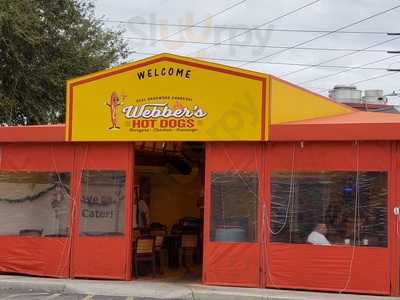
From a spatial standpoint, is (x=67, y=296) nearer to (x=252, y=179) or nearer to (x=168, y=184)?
(x=252, y=179)

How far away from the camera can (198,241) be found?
16438mm

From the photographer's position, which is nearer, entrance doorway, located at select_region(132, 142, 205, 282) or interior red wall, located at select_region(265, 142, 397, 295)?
interior red wall, located at select_region(265, 142, 397, 295)

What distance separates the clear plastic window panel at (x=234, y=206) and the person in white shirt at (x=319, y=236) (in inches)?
41.8

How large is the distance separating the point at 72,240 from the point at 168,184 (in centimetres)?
549

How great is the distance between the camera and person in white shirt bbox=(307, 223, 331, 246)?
12.3m

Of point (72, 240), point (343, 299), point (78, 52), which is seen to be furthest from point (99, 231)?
point (78, 52)

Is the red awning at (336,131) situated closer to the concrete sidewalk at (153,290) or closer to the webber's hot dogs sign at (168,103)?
the webber's hot dogs sign at (168,103)

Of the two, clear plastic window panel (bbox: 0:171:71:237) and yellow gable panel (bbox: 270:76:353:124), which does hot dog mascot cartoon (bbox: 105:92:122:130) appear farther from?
yellow gable panel (bbox: 270:76:353:124)

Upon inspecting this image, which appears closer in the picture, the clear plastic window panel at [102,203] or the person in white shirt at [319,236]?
the person in white shirt at [319,236]

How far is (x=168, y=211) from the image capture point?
18.9 metres

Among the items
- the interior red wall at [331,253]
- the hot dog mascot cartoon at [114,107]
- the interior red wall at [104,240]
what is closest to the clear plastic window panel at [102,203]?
the interior red wall at [104,240]

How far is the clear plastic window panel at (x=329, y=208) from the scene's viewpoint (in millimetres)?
12086

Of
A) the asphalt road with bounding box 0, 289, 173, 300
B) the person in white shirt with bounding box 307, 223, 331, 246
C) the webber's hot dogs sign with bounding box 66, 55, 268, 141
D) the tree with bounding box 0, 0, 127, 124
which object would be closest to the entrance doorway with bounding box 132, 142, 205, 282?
the webber's hot dogs sign with bounding box 66, 55, 268, 141

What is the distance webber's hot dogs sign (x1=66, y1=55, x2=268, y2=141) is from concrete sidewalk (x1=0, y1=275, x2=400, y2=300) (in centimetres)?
→ 281
